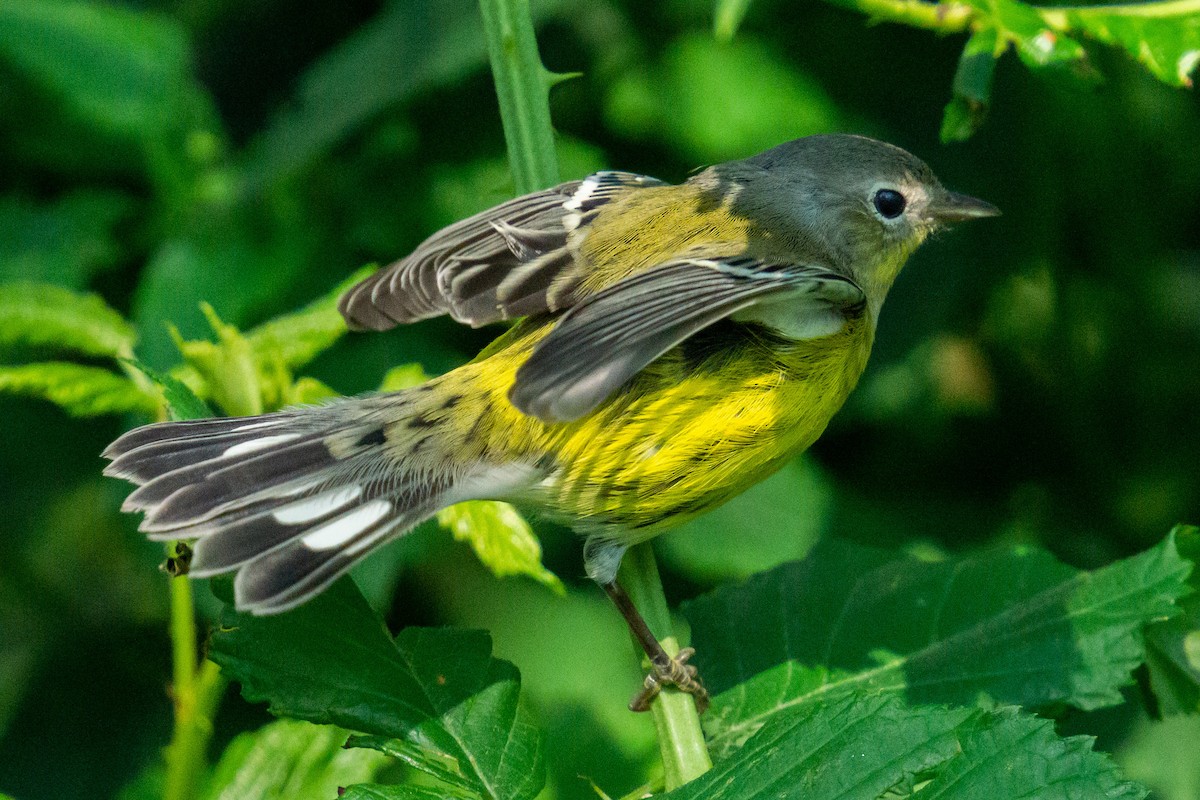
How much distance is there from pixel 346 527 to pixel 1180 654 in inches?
61.5

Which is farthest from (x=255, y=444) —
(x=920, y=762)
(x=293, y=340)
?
(x=920, y=762)

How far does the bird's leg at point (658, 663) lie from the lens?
2.07m

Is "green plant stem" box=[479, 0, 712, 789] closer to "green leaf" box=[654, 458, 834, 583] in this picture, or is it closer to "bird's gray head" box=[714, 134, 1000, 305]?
"bird's gray head" box=[714, 134, 1000, 305]

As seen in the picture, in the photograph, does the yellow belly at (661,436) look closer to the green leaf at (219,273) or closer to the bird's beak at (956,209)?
the bird's beak at (956,209)

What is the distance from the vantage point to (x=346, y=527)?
2.15 metres

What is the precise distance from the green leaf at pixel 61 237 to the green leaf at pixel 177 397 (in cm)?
150

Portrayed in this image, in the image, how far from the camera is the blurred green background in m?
3.45

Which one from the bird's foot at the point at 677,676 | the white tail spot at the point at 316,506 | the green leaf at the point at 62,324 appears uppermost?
the green leaf at the point at 62,324

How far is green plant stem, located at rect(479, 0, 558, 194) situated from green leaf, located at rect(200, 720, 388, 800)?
3.45 feet

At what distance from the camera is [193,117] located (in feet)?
12.0

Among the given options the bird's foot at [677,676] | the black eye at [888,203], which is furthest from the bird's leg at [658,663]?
the black eye at [888,203]

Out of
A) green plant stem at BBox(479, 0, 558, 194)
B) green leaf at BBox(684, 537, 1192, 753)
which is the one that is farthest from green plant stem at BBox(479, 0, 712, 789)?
green leaf at BBox(684, 537, 1192, 753)

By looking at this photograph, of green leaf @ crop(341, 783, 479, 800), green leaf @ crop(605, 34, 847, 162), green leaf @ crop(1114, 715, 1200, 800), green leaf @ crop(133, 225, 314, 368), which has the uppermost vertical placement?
green leaf @ crop(605, 34, 847, 162)

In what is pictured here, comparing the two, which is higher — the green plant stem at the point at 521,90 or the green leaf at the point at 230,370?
the green plant stem at the point at 521,90
